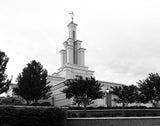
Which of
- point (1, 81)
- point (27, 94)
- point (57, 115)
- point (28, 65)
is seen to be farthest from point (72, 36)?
point (57, 115)

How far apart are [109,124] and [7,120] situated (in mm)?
6596

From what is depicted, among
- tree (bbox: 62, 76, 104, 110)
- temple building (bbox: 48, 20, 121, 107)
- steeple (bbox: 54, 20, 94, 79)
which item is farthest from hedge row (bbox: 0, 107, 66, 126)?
steeple (bbox: 54, 20, 94, 79)

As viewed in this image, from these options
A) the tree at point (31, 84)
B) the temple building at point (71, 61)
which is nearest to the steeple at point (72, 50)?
the temple building at point (71, 61)

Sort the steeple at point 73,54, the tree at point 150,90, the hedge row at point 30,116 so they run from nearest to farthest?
the hedge row at point 30,116, the tree at point 150,90, the steeple at point 73,54

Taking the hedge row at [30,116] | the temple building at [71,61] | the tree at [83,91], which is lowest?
the hedge row at [30,116]

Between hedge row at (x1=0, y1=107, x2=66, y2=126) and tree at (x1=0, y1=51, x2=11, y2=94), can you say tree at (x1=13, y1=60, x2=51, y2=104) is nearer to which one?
tree at (x1=0, y1=51, x2=11, y2=94)

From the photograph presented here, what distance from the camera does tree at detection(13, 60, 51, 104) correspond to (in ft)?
91.2

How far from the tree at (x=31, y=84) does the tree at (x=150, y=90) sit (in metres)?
12.1

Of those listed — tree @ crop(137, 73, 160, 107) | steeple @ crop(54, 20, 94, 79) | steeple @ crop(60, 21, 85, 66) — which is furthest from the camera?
steeple @ crop(60, 21, 85, 66)

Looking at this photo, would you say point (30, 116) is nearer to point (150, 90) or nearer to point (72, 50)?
point (150, 90)

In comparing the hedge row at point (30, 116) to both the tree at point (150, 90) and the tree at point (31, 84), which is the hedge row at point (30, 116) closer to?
the tree at point (31, 84)

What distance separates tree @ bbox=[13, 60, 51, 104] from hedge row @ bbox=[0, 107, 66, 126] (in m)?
12.9

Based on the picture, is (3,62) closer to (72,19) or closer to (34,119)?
(34,119)

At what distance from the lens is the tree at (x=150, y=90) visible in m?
25.4
